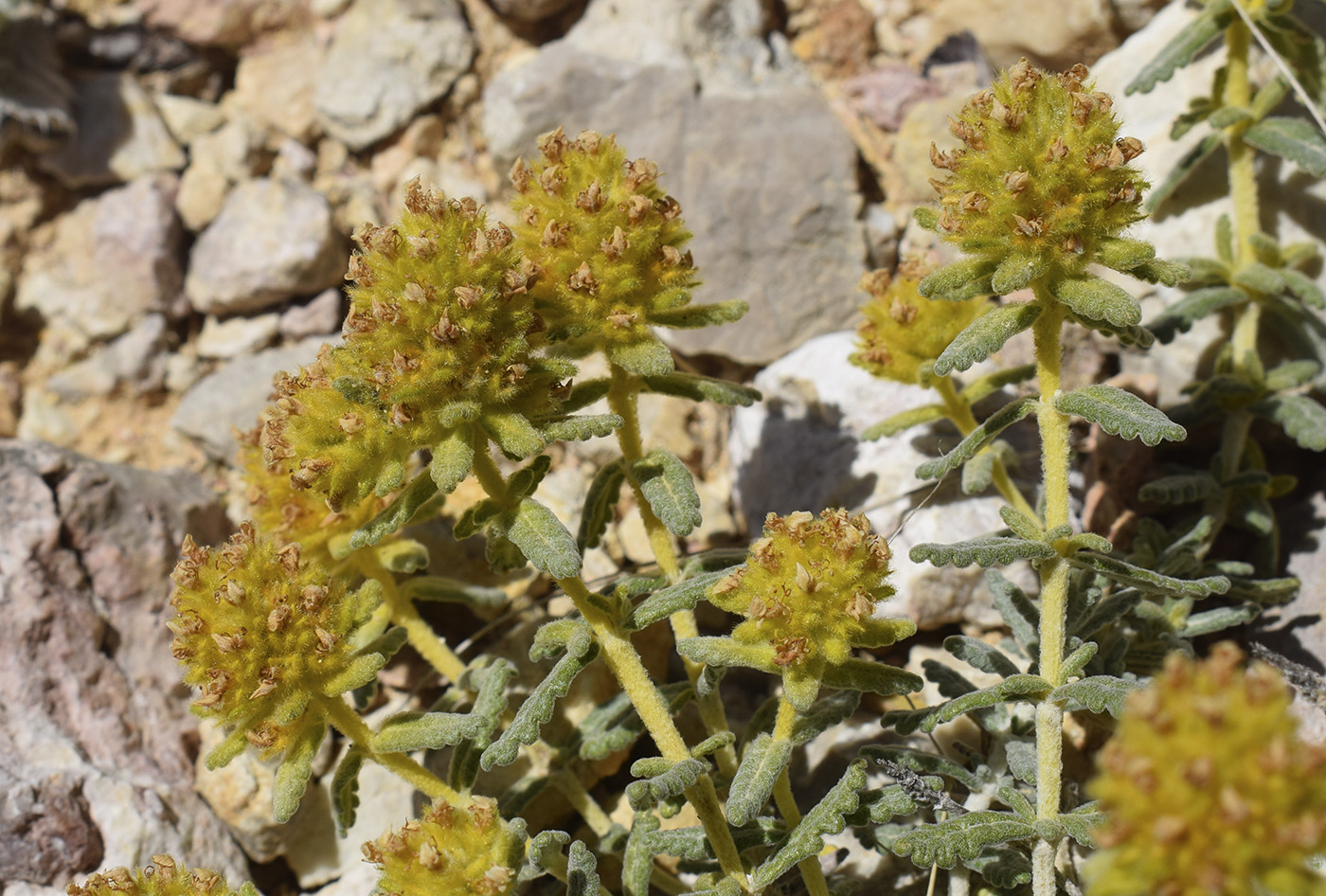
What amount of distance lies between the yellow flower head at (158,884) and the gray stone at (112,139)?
566 centimetres

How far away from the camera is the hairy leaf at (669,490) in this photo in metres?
3.52

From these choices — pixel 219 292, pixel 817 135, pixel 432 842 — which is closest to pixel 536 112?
pixel 817 135

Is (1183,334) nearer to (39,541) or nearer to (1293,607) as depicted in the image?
(1293,607)

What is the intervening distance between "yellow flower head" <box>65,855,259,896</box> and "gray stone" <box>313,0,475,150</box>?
17.9ft

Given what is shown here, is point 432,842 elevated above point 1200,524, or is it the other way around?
point 432,842

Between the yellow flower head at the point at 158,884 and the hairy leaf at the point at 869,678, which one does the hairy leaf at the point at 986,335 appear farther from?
the yellow flower head at the point at 158,884

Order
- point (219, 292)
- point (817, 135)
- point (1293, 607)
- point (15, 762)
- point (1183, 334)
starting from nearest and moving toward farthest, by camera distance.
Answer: point (15, 762) → point (1293, 607) → point (1183, 334) → point (817, 135) → point (219, 292)

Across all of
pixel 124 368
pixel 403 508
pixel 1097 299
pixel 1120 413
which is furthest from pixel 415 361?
pixel 124 368

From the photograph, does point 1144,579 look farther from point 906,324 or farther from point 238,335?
point 238,335

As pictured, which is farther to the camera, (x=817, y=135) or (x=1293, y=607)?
(x=817, y=135)

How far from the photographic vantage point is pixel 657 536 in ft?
12.7

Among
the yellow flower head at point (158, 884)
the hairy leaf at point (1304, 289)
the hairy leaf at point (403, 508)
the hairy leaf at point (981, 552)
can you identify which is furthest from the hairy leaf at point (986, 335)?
the yellow flower head at point (158, 884)

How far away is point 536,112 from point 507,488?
3894 mm

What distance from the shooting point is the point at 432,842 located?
3059 millimetres
